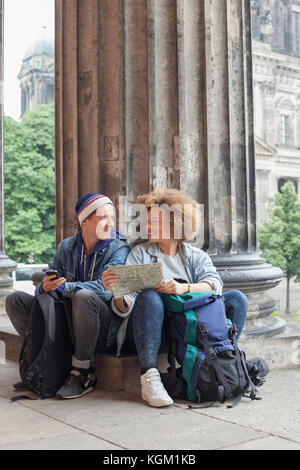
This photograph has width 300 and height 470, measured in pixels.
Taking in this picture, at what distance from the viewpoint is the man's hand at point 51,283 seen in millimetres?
4043

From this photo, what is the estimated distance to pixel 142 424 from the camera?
3336 millimetres

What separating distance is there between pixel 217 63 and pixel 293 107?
44.6 m

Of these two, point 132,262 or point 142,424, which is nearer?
point 142,424

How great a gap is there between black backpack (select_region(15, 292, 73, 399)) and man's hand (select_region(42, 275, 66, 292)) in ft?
0.14

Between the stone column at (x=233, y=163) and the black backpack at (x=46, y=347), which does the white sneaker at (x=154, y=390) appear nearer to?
the black backpack at (x=46, y=347)

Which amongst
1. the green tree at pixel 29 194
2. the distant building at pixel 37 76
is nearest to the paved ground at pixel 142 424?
the green tree at pixel 29 194

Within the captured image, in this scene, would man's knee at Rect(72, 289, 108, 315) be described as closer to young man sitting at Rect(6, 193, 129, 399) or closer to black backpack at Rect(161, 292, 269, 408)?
young man sitting at Rect(6, 193, 129, 399)

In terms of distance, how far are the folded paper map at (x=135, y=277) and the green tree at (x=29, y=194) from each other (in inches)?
1171

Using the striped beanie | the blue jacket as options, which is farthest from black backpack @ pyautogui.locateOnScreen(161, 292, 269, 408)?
the striped beanie

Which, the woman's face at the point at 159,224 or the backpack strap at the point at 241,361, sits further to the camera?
the woman's face at the point at 159,224

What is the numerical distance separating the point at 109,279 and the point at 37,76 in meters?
68.2

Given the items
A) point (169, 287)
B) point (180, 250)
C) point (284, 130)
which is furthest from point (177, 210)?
point (284, 130)

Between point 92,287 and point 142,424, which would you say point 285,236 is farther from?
point 142,424

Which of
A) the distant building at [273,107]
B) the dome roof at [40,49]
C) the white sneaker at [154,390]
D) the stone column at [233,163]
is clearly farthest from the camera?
the dome roof at [40,49]
